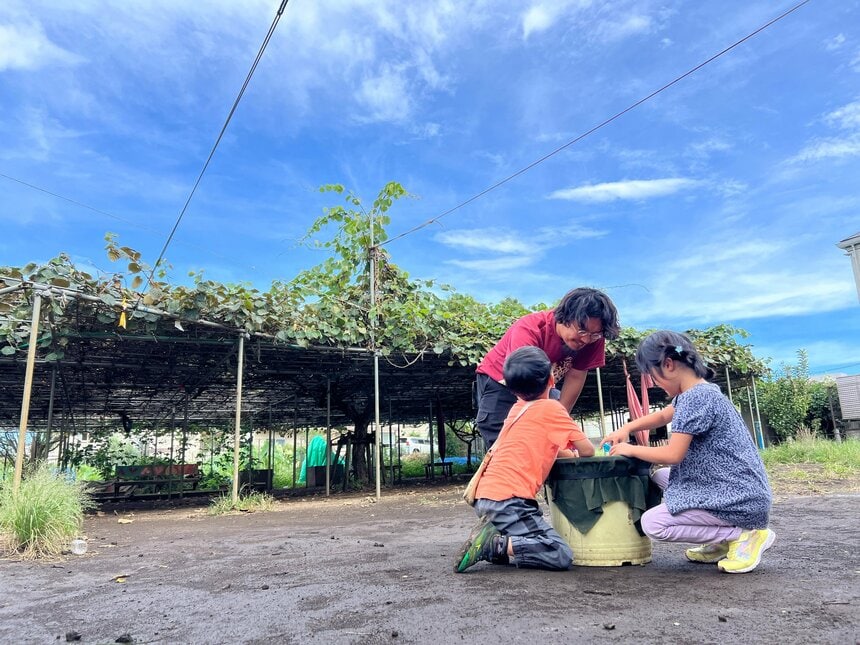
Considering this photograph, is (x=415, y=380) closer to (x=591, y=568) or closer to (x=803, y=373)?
(x=591, y=568)

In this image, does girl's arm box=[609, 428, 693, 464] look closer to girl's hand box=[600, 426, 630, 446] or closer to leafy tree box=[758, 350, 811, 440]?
girl's hand box=[600, 426, 630, 446]

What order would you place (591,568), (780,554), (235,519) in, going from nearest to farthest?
(591,568) → (780,554) → (235,519)

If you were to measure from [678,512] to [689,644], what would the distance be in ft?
3.10

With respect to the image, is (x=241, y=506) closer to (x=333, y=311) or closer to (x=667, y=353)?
(x=333, y=311)

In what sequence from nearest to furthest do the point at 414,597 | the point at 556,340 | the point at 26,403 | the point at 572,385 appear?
the point at 414,597
the point at 556,340
the point at 572,385
the point at 26,403

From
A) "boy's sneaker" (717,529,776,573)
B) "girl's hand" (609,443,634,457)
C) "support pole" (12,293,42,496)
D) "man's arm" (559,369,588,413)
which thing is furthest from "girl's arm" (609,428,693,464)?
"support pole" (12,293,42,496)

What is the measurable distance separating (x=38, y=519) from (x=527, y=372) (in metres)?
3.40

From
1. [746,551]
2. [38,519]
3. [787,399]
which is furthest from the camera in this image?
[787,399]

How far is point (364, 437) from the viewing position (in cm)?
1285

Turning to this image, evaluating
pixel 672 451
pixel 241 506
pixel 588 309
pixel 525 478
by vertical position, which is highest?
pixel 588 309

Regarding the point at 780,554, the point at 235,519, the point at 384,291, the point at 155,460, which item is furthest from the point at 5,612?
the point at 155,460

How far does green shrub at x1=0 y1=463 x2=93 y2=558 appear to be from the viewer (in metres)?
3.69

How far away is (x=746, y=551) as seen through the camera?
2.31 m

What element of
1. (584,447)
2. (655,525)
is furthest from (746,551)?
(584,447)
